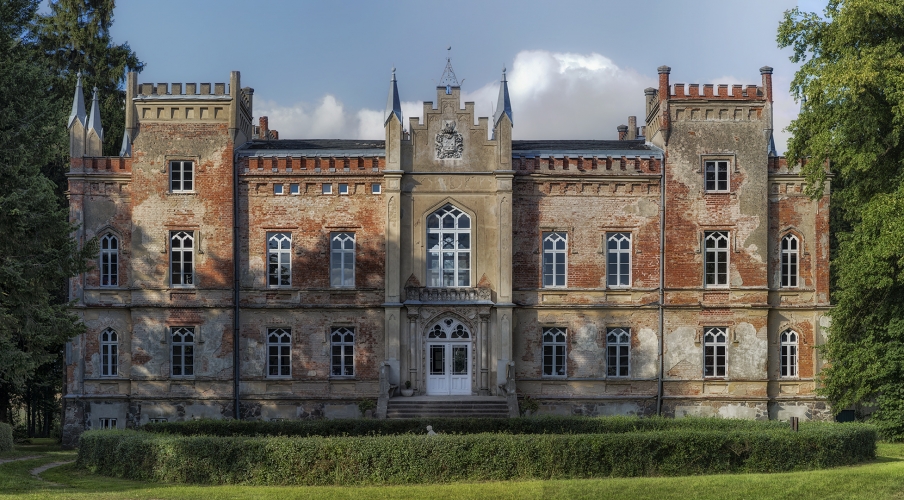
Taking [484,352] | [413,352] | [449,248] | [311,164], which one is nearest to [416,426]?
[413,352]

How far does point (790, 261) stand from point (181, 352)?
2249cm

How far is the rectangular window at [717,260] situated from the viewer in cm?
3591

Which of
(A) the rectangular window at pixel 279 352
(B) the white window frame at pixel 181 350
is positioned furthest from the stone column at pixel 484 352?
(B) the white window frame at pixel 181 350

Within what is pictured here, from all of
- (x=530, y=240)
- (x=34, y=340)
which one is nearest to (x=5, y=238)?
(x=34, y=340)

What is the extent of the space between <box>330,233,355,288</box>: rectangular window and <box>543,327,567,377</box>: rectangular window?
737 centimetres

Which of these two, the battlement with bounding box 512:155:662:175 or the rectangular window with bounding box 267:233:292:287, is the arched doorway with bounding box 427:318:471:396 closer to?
the rectangular window with bounding box 267:233:292:287

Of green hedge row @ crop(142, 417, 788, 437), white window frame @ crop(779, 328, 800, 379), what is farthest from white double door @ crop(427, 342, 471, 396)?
white window frame @ crop(779, 328, 800, 379)

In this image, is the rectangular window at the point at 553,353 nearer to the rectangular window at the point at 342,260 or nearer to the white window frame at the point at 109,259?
the rectangular window at the point at 342,260

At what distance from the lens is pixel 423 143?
3550cm

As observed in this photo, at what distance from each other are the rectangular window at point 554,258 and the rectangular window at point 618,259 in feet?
5.30

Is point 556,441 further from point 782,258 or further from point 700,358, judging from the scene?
point 782,258

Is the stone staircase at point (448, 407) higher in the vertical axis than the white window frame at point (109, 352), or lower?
lower

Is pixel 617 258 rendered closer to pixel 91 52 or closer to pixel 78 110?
pixel 78 110

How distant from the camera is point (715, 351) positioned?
117 feet
